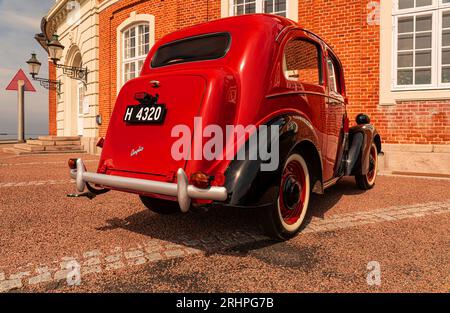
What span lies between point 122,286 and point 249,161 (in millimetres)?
1172

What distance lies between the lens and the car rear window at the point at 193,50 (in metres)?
2.97

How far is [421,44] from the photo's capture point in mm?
7074

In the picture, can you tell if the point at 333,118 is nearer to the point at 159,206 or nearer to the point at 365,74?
Result: the point at 159,206

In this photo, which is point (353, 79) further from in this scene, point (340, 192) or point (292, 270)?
point (292, 270)

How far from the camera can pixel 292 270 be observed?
7.18 feet

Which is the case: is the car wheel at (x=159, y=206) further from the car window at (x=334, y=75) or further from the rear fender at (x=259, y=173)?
the car window at (x=334, y=75)

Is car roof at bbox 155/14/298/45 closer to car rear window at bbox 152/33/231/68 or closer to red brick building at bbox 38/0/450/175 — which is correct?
car rear window at bbox 152/33/231/68

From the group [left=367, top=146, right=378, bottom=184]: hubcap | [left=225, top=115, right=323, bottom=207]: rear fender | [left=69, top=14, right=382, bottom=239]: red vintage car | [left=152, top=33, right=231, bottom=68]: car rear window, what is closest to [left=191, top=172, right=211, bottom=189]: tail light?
[left=69, top=14, right=382, bottom=239]: red vintage car

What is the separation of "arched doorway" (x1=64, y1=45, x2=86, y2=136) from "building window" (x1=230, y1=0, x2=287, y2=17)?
9797 millimetres

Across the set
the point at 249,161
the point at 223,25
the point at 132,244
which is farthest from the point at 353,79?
the point at 132,244

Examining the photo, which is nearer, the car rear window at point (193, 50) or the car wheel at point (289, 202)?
the car wheel at point (289, 202)

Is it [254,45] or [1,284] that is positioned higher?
[254,45]

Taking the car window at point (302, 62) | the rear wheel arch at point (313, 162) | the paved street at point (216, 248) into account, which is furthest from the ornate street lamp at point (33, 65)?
the rear wheel arch at point (313, 162)

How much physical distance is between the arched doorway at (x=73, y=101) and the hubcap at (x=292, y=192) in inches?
591
